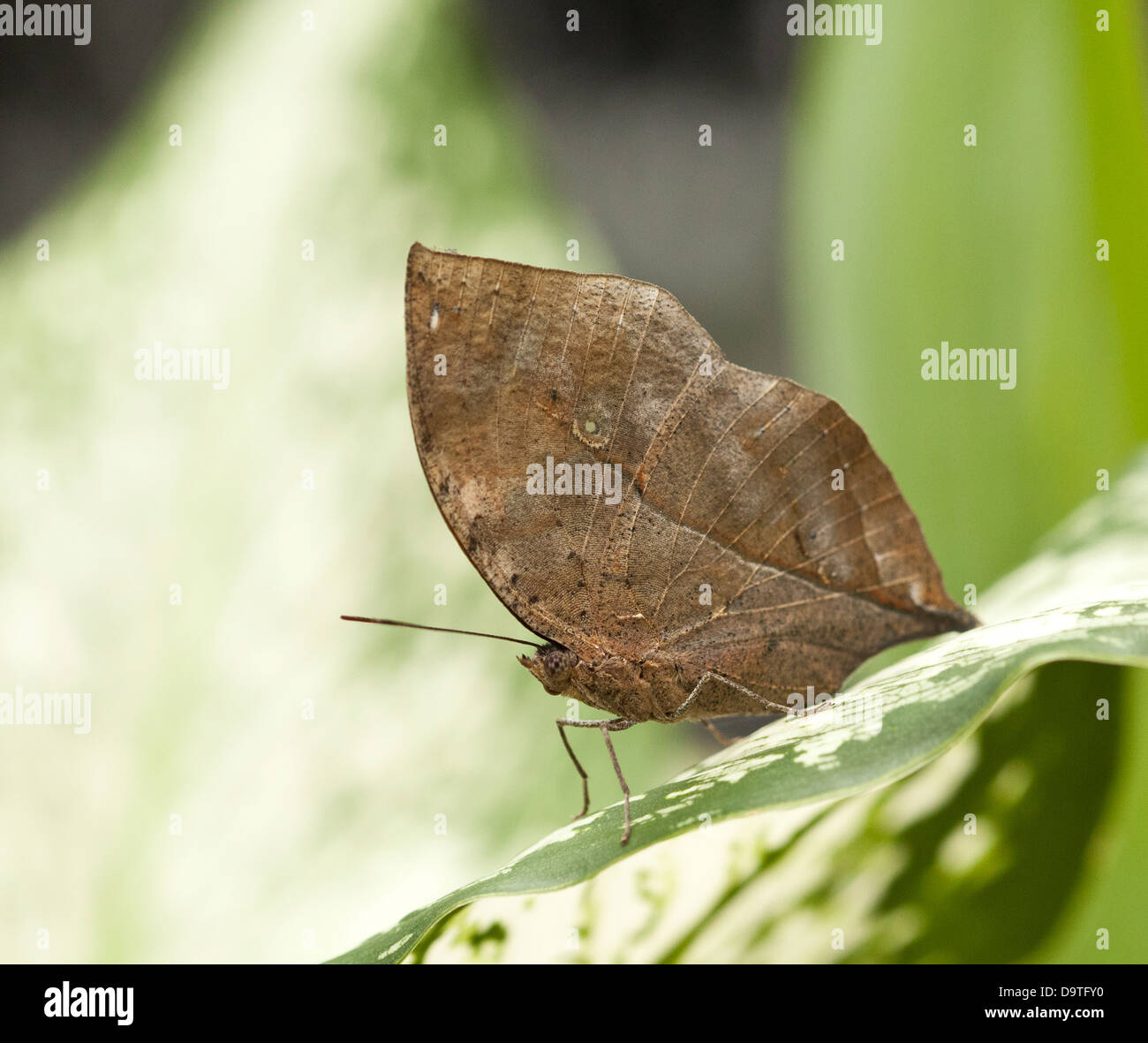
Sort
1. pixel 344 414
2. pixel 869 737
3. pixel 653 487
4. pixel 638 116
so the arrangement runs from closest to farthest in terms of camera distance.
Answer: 1. pixel 869 737
2. pixel 653 487
3. pixel 344 414
4. pixel 638 116

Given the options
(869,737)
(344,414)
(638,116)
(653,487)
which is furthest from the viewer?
(638,116)

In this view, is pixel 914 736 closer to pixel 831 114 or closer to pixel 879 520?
pixel 879 520

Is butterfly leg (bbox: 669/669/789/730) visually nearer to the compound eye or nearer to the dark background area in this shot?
the compound eye

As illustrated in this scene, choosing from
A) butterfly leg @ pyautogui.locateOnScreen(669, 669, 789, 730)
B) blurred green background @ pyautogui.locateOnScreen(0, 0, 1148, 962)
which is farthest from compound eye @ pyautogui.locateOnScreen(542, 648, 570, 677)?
Answer: blurred green background @ pyautogui.locateOnScreen(0, 0, 1148, 962)

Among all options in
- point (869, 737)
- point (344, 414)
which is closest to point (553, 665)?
point (869, 737)

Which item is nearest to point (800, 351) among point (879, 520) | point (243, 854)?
point (879, 520)

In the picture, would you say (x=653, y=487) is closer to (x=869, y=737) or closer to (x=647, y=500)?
(x=647, y=500)

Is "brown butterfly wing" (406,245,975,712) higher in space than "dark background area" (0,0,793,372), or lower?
lower
